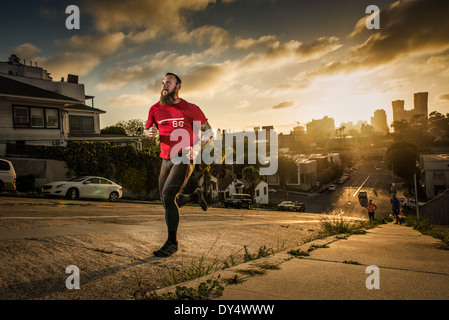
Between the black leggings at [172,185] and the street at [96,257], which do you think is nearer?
the street at [96,257]

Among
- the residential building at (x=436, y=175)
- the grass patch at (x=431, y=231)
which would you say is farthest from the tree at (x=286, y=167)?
the grass patch at (x=431, y=231)

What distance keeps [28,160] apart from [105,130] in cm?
3369

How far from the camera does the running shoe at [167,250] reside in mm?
3877

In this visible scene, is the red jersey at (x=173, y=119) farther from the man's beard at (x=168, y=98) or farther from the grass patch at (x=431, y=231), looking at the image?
the grass patch at (x=431, y=231)

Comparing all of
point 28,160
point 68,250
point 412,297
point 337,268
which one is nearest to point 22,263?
point 68,250

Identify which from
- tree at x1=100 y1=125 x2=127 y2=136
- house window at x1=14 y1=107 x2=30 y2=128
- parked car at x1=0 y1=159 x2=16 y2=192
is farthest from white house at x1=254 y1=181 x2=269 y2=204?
parked car at x1=0 y1=159 x2=16 y2=192

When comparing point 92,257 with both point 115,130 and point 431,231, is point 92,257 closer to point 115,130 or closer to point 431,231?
point 431,231

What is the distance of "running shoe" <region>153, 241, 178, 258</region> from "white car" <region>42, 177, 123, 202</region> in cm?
1508

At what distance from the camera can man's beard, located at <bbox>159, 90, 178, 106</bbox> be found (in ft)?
13.5

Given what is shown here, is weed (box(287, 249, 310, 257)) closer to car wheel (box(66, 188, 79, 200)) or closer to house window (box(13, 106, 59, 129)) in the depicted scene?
car wheel (box(66, 188, 79, 200))

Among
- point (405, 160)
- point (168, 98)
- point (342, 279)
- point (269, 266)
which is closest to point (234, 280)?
point (269, 266)

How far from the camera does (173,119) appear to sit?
407 cm

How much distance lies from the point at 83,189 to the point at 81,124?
19.3 metres
